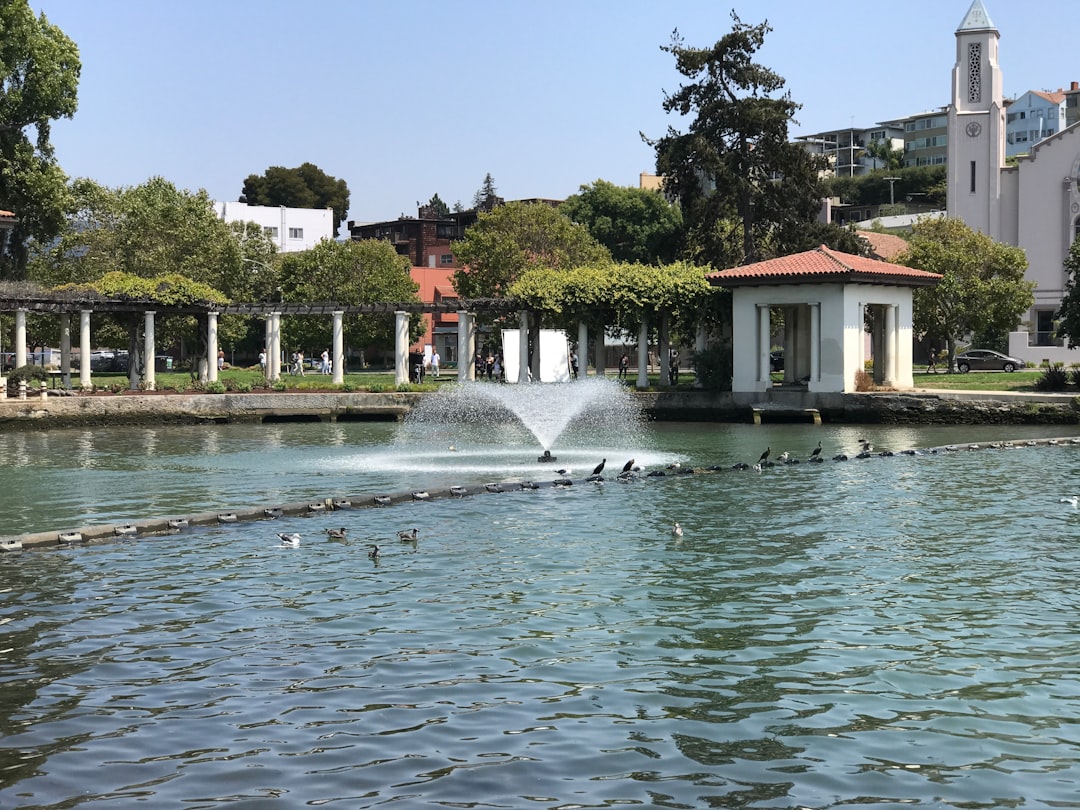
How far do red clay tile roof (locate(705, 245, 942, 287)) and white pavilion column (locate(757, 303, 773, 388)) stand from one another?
1239 millimetres

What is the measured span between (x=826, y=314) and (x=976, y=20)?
38214mm

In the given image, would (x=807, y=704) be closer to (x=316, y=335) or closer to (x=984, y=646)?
(x=984, y=646)

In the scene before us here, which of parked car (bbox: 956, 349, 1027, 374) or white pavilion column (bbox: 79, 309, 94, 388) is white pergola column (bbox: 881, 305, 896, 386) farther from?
white pavilion column (bbox: 79, 309, 94, 388)

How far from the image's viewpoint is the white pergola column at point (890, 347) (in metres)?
47.1

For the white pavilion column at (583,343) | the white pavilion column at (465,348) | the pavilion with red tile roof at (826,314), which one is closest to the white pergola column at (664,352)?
the white pavilion column at (583,343)

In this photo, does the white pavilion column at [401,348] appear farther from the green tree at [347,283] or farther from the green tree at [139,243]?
the green tree at [347,283]

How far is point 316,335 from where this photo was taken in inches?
3051

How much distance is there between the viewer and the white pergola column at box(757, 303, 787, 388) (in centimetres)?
4684

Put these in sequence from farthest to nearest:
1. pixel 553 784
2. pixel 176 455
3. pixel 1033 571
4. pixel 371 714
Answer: pixel 176 455
pixel 1033 571
pixel 371 714
pixel 553 784

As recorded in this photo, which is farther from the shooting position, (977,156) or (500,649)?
(977,156)

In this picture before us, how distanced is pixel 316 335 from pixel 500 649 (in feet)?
222

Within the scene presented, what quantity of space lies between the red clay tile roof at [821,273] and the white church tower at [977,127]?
1138 inches

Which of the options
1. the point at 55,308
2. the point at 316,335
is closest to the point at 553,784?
the point at 55,308

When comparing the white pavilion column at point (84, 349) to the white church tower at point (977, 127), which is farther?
the white church tower at point (977, 127)
